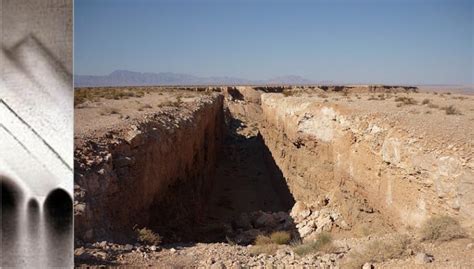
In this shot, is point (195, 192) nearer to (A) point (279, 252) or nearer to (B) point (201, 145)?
(B) point (201, 145)

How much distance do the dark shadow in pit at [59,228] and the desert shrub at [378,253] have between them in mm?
3167

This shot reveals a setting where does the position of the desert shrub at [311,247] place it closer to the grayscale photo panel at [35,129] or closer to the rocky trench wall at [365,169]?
the rocky trench wall at [365,169]

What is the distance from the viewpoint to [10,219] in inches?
135

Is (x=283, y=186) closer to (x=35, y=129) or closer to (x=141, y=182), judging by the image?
(x=141, y=182)

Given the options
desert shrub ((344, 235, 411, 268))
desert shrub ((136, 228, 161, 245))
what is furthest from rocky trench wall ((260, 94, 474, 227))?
desert shrub ((136, 228, 161, 245))

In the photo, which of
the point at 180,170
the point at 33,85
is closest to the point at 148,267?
the point at 33,85

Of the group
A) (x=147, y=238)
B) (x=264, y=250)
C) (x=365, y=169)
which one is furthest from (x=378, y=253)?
(x=365, y=169)

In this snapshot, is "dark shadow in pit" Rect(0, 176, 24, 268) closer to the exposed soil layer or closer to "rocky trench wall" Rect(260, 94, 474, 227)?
the exposed soil layer

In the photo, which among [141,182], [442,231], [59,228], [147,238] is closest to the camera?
[59,228]

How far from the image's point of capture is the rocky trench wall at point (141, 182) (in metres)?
6.14

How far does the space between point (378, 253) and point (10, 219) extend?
13.0ft

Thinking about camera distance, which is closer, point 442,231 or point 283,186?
point 442,231

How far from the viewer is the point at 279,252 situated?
598 centimetres

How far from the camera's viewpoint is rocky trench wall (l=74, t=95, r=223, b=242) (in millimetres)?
6141
